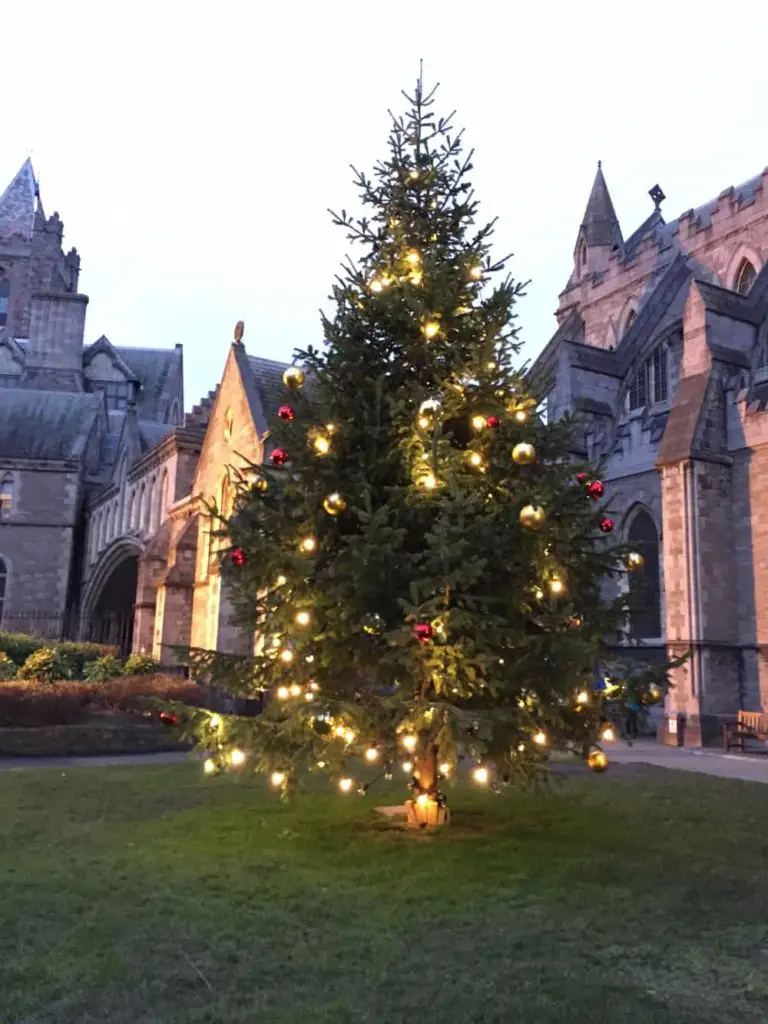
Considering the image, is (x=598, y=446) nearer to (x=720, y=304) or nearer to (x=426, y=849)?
(x=720, y=304)

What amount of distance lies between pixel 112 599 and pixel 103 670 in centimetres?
2286

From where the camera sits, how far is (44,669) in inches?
677

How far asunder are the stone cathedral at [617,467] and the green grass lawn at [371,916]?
2.12 m

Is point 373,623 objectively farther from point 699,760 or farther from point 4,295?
point 4,295

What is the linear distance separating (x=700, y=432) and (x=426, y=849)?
52.0ft

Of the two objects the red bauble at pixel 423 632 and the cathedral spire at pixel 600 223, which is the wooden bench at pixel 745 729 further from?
the cathedral spire at pixel 600 223

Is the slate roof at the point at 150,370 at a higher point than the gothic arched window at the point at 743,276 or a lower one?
higher

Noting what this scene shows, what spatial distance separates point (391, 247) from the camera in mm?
8578

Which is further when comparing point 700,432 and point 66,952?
point 700,432

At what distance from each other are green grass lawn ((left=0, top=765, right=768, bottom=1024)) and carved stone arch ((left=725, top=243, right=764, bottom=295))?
24696mm

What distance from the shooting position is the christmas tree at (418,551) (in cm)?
679

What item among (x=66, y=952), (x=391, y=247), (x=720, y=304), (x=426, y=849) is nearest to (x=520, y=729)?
(x=426, y=849)

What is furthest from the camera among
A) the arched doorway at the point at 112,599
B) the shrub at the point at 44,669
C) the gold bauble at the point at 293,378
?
the arched doorway at the point at 112,599

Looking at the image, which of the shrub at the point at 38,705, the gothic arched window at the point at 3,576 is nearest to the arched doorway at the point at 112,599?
the gothic arched window at the point at 3,576
